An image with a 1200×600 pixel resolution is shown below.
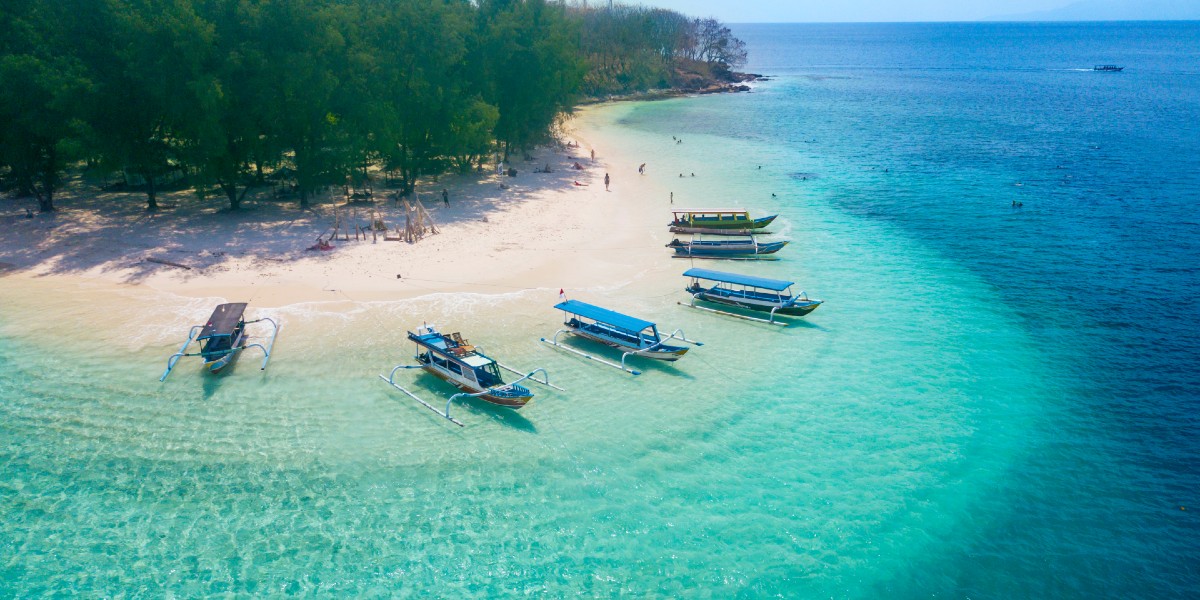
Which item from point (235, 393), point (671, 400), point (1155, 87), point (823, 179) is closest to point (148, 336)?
point (235, 393)

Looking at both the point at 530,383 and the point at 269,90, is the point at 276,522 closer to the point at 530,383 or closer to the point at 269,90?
the point at 530,383

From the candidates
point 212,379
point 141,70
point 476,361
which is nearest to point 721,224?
point 476,361

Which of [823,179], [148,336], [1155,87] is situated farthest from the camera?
[1155,87]

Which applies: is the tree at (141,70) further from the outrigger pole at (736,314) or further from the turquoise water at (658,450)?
the outrigger pole at (736,314)

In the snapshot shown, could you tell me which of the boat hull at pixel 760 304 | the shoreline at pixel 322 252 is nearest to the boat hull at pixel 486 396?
the shoreline at pixel 322 252

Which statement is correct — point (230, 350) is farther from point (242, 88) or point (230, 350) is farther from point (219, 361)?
point (242, 88)

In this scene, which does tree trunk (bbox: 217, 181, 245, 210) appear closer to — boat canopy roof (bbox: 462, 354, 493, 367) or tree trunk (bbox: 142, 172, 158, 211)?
tree trunk (bbox: 142, 172, 158, 211)
